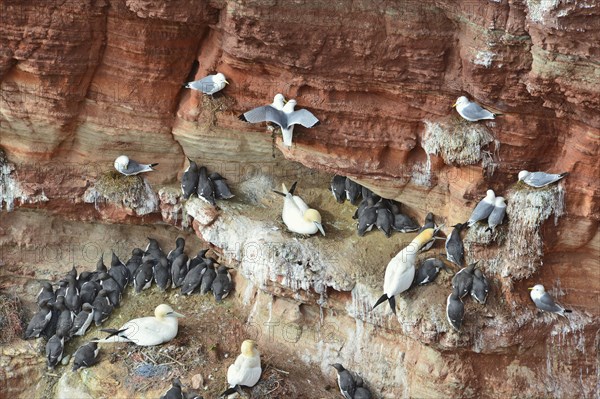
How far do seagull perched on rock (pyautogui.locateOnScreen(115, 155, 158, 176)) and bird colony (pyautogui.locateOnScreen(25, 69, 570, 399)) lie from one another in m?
0.01

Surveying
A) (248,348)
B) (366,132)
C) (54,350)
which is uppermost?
(366,132)

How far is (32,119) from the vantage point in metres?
13.3

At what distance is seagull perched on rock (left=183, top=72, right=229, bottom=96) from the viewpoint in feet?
41.4

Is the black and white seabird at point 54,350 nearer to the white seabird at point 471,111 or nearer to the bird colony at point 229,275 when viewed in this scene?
the bird colony at point 229,275

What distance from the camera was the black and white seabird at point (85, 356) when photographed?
12953 millimetres

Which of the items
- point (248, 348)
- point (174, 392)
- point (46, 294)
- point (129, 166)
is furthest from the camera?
point (46, 294)

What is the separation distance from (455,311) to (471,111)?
249cm

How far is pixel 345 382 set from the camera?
12680 millimetres

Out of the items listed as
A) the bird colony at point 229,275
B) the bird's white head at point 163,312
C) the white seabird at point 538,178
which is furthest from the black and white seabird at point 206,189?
the white seabird at point 538,178

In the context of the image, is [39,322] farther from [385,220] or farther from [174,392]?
[385,220]

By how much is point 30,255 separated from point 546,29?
8802mm

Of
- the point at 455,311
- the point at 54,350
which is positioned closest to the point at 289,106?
Answer: the point at 455,311

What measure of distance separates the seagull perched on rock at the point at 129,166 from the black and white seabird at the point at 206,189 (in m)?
0.82

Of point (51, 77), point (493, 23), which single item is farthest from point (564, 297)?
point (51, 77)
